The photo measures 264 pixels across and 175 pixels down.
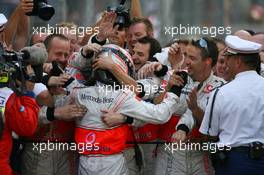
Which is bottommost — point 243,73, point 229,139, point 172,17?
point 172,17

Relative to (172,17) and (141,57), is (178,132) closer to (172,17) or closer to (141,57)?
(141,57)

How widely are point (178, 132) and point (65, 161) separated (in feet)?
3.34

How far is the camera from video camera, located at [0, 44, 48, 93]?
597 centimetres

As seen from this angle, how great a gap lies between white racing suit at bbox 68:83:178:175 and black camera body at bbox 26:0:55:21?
0.68 metres

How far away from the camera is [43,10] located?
252 inches

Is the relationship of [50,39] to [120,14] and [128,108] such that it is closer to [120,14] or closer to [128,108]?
[120,14]

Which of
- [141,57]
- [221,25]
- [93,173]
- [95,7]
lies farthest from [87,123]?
[95,7]

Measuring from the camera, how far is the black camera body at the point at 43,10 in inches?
250

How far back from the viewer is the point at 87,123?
21.3 ft
